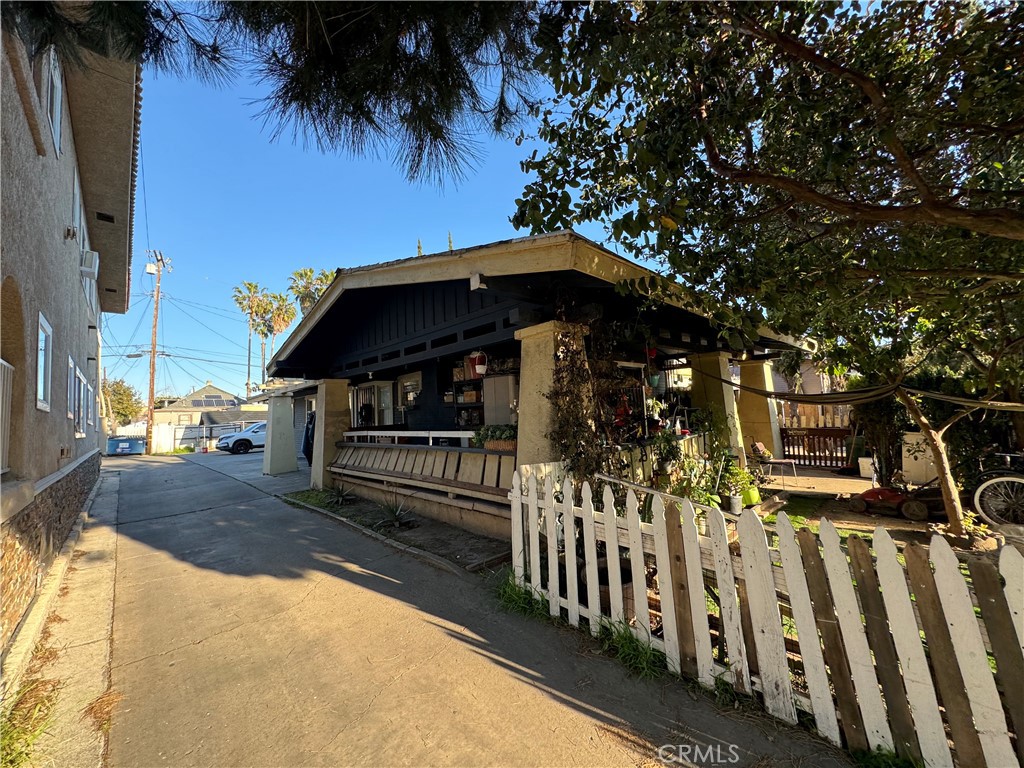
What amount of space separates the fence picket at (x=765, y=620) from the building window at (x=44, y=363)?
20.1ft

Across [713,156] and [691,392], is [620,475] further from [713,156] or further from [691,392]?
[691,392]

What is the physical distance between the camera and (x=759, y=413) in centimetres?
1022

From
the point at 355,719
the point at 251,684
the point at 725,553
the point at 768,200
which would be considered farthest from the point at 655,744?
the point at 768,200

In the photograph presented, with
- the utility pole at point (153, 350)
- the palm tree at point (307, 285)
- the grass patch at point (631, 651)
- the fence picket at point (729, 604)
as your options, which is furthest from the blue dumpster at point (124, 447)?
the fence picket at point (729, 604)

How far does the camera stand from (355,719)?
222 centimetres

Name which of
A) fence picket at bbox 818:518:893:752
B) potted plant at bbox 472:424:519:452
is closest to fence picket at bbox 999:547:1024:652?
fence picket at bbox 818:518:893:752

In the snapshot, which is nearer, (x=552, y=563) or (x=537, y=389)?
(x=552, y=563)

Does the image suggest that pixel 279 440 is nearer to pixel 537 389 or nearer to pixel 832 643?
pixel 537 389

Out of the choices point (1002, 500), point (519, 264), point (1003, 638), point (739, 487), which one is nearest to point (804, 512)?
point (739, 487)

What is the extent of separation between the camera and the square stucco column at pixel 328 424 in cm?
→ 897

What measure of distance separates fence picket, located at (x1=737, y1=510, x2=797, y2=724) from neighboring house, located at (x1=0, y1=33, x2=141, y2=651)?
14.0 feet

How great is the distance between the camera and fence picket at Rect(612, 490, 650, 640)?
2670mm

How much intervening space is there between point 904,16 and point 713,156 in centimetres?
132

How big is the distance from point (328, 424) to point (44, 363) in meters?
4.79
